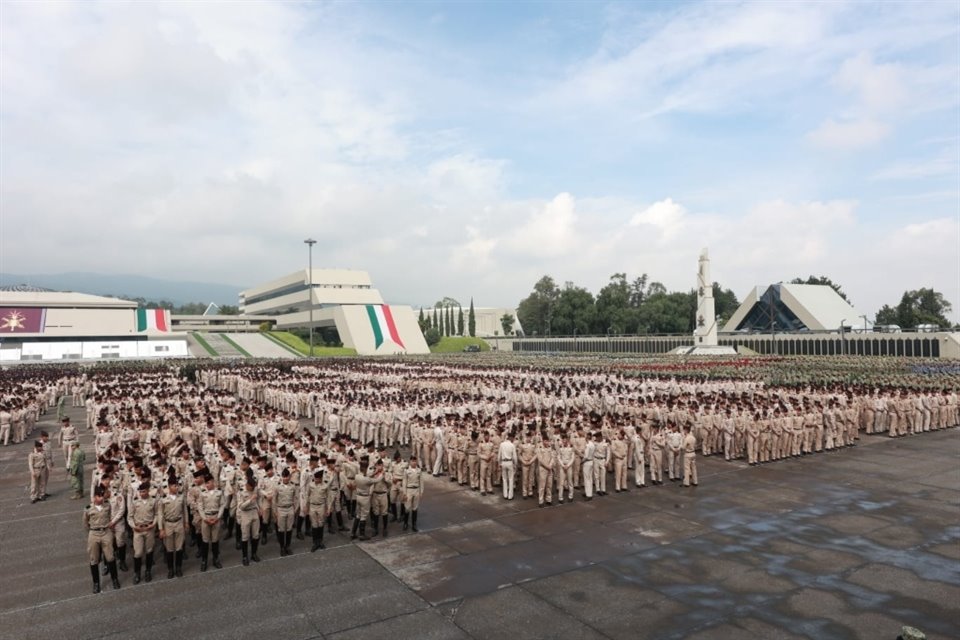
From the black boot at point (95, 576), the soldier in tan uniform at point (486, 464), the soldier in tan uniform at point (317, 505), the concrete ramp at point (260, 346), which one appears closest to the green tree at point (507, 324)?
the concrete ramp at point (260, 346)

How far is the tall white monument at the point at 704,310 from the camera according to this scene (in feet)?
191

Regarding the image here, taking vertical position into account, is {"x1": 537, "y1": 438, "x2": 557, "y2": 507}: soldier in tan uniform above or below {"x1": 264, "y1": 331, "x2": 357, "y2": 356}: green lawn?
below

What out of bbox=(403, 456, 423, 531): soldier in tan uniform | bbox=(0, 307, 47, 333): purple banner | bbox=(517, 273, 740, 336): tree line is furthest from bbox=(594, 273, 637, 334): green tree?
bbox=(403, 456, 423, 531): soldier in tan uniform

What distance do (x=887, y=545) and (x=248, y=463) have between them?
29.4 ft

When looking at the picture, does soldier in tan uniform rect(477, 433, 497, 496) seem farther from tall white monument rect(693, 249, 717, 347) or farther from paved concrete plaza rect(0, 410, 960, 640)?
A: tall white monument rect(693, 249, 717, 347)

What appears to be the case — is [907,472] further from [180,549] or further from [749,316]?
[749,316]

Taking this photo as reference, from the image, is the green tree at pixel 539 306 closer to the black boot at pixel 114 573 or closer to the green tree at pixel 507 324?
the green tree at pixel 507 324

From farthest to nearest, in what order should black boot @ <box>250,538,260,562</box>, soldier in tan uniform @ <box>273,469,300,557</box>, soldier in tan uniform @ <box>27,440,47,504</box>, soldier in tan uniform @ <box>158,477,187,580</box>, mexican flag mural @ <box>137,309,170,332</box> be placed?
mexican flag mural @ <box>137,309,170,332</box> → soldier in tan uniform @ <box>27,440,47,504</box> → soldier in tan uniform @ <box>273,469,300,557</box> → black boot @ <box>250,538,260,562</box> → soldier in tan uniform @ <box>158,477,187,580</box>

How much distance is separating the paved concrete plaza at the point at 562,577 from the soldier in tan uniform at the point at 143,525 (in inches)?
Answer: 10.3

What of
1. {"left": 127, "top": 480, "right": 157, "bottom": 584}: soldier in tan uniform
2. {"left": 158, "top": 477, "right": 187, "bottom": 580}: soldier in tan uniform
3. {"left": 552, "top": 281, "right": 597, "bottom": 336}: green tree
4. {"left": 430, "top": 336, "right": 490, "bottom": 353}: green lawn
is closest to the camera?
{"left": 127, "top": 480, "right": 157, "bottom": 584}: soldier in tan uniform

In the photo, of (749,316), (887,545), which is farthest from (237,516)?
(749,316)

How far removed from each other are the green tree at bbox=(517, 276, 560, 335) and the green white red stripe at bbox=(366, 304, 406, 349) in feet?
105

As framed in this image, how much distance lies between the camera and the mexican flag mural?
71.6m

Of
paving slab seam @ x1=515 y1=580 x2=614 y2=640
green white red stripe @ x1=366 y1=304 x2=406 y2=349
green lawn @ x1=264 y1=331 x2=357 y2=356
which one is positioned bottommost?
paving slab seam @ x1=515 y1=580 x2=614 y2=640
